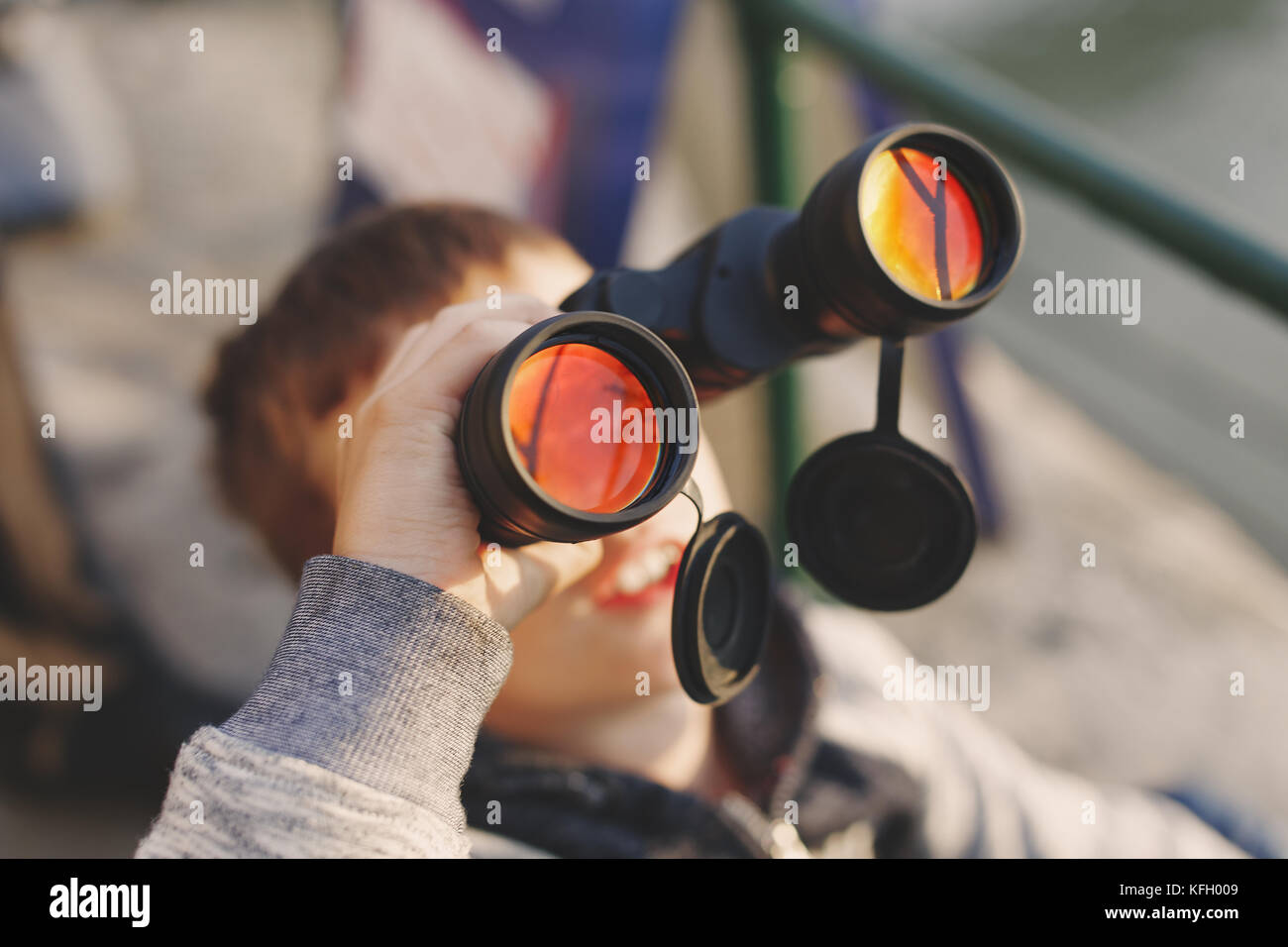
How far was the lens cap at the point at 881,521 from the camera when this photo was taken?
66 cm

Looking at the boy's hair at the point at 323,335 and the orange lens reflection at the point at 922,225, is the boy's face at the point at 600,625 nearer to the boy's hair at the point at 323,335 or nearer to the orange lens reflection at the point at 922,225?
the boy's hair at the point at 323,335

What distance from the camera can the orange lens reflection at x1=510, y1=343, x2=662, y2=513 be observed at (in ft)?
1.78

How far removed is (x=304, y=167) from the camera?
2209mm

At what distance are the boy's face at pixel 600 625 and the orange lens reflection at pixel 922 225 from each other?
7.6 inches

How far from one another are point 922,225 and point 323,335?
19.5 inches

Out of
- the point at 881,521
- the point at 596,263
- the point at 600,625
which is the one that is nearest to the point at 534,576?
the point at 600,625

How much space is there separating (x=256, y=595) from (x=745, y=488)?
799 millimetres

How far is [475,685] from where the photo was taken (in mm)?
553

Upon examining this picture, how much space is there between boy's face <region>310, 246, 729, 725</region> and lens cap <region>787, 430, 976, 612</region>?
0.10 metres

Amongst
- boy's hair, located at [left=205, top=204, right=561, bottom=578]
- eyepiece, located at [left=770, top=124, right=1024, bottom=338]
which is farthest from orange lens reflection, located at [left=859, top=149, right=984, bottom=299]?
boy's hair, located at [left=205, top=204, right=561, bottom=578]

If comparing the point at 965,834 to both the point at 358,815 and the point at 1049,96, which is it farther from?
the point at 1049,96

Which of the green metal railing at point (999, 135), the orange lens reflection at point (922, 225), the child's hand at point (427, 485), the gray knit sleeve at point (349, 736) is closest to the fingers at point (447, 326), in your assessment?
the child's hand at point (427, 485)

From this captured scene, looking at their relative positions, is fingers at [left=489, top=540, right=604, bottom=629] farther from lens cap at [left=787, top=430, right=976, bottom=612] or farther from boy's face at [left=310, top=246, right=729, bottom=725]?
lens cap at [left=787, top=430, right=976, bottom=612]
